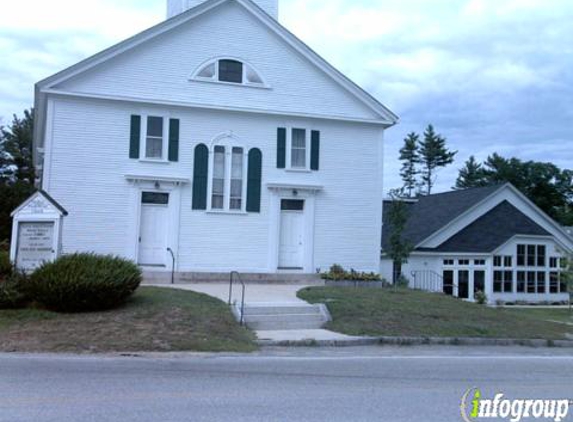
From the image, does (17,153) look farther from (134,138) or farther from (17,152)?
(134,138)

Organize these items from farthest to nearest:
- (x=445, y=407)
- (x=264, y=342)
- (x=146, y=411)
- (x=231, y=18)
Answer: (x=231, y=18), (x=264, y=342), (x=445, y=407), (x=146, y=411)

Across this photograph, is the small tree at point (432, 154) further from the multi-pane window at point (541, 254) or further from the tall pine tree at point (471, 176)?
the multi-pane window at point (541, 254)

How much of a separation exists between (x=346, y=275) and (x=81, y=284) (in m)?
11.5

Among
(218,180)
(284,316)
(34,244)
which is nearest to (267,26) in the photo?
(218,180)

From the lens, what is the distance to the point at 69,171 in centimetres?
2145

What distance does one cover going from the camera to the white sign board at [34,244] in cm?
1526

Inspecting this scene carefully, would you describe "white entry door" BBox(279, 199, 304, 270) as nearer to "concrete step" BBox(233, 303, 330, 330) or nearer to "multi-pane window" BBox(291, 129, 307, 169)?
"multi-pane window" BBox(291, 129, 307, 169)

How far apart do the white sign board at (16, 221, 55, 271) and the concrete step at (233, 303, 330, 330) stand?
4.66 meters

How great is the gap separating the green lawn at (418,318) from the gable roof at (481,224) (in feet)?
49.2

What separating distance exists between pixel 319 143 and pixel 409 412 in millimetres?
17605

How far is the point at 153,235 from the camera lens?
73.9ft

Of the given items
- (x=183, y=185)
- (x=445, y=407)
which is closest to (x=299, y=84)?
(x=183, y=185)

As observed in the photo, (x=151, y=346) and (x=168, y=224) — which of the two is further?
(x=168, y=224)

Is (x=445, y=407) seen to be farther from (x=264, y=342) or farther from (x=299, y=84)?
(x=299, y=84)
